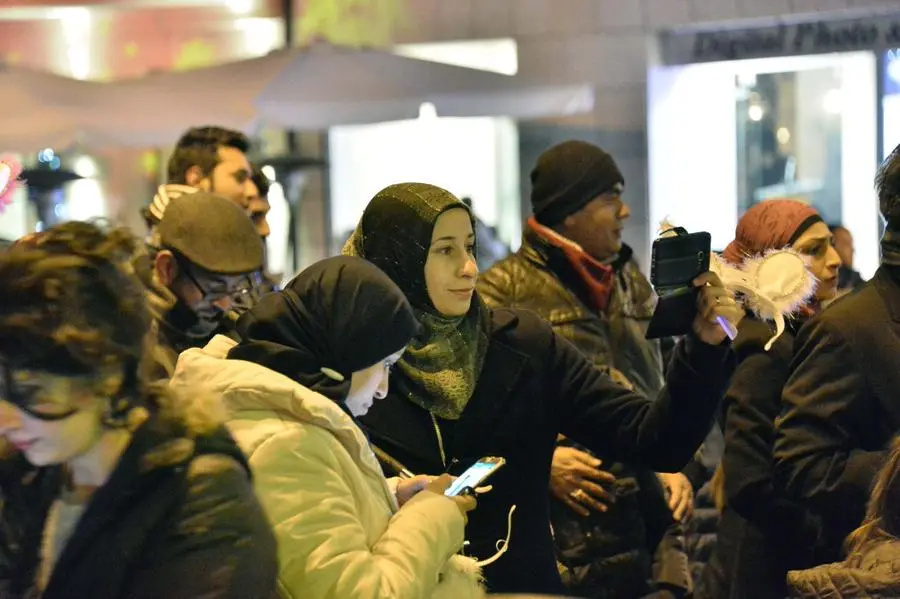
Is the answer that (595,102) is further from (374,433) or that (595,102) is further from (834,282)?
(374,433)

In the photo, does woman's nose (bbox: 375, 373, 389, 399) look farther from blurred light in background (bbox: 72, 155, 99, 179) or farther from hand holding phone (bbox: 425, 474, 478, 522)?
blurred light in background (bbox: 72, 155, 99, 179)

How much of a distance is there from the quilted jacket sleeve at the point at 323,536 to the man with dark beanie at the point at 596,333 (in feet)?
5.19

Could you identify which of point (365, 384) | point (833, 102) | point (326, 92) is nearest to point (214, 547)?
point (365, 384)

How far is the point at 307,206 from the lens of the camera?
1001 cm

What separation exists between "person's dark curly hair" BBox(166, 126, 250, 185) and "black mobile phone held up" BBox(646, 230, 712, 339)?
2.71 m

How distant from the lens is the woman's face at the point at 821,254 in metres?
3.66

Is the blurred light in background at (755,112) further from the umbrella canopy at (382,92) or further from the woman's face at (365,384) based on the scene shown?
the woman's face at (365,384)

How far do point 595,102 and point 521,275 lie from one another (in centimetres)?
527

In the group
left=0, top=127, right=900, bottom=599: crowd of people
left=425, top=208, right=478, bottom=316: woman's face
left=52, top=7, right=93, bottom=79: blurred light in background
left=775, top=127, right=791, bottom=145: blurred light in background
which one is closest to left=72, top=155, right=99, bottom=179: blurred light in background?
left=52, top=7, right=93, bottom=79: blurred light in background

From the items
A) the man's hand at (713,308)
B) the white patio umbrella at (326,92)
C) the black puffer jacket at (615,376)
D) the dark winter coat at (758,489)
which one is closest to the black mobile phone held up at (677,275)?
the man's hand at (713,308)

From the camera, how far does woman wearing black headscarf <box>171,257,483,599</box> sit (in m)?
1.90

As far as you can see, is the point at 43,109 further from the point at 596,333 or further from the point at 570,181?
the point at 596,333

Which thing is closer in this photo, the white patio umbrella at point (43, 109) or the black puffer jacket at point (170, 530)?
the black puffer jacket at point (170, 530)

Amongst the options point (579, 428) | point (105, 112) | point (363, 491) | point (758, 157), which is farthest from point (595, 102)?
point (363, 491)
